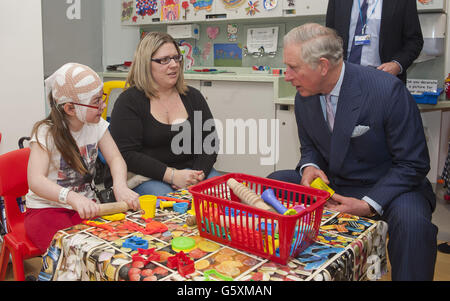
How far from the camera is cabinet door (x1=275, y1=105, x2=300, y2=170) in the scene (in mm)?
3338

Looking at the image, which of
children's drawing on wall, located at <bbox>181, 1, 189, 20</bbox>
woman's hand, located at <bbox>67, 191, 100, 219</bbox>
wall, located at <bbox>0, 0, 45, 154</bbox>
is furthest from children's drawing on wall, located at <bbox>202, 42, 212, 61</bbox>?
woman's hand, located at <bbox>67, 191, 100, 219</bbox>

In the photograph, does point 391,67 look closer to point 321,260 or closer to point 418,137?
point 418,137

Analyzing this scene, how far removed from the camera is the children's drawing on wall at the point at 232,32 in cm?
412

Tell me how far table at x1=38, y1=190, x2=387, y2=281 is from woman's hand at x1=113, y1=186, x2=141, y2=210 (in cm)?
3

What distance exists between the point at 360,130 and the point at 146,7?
11.4 ft

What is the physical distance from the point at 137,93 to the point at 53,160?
0.60m

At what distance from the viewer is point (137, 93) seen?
199cm

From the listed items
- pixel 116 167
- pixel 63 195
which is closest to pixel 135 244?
pixel 63 195

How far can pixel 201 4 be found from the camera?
399 centimetres

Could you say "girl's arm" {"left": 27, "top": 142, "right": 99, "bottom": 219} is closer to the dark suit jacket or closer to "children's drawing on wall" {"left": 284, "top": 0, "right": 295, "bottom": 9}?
the dark suit jacket

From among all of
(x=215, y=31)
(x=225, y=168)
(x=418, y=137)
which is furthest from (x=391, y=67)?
(x=215, y=31)

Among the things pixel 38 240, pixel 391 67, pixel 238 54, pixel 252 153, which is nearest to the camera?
pixel 38 240

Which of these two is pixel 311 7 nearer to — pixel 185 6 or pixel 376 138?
pixel 185 6

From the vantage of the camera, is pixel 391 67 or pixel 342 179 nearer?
pixel 342 179
